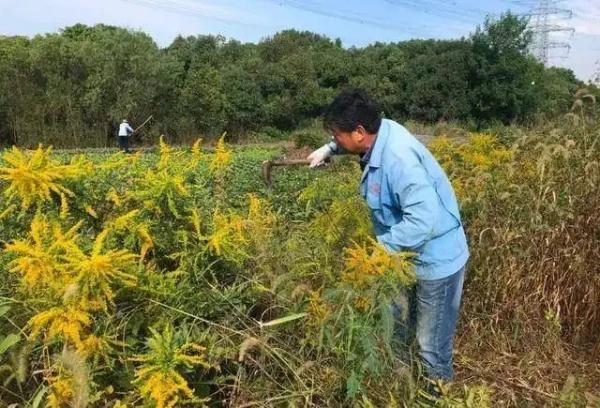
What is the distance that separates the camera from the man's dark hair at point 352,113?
8.63 ft

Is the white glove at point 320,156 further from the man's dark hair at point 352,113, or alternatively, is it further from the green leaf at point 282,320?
the green leaf at point 282,320

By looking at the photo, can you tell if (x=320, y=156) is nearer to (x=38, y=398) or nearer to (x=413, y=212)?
(x=413, y=212)

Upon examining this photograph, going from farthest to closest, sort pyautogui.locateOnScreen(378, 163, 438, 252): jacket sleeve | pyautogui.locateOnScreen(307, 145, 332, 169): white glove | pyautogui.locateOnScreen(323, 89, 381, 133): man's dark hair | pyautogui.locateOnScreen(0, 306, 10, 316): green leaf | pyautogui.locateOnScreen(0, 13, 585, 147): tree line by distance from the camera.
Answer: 1. pyautogui.locateOnScreen(0, 13, 585, 147): tree line
2. pyautogui.locateOnScreen(307, 145, 332, 169): white glove
3. pyautogui.locateOnScreen(323, 89, 381, 133): man's dark hair
4. pyautogui.locateOnScreen(378, 163, 438, 252): jacket sleeve
5. pyautogui.locateOnScreen(0, 306, 10, 316): green leaf

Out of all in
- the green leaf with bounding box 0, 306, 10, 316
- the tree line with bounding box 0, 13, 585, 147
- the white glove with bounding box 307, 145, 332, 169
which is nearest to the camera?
the green leaf with bounding box 0, 306, 10, 316

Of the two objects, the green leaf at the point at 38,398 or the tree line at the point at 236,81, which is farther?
the tree line at the point at 236,81

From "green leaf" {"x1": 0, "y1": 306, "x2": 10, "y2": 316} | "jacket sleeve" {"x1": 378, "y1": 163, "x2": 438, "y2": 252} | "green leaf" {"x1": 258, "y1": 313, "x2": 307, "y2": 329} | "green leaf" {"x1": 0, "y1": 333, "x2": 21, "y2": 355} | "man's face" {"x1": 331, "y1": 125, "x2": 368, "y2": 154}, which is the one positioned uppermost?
"man's face" {"x1": 331, "y1": 125, "x2": 368, "y2": 154}

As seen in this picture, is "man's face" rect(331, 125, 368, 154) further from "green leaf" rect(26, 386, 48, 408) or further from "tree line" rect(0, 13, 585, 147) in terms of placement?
"tree line" rect(0, 13, 585, 147)

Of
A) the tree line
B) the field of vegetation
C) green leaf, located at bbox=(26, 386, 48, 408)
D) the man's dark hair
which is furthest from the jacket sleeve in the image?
the tree line

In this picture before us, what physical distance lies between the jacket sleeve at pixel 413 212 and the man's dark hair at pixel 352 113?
0.25 meters

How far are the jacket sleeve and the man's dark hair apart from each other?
0.25 meters

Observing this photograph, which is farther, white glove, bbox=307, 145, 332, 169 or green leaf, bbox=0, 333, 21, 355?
white glove, bbox=307, 145, 332, 169

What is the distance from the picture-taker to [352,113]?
2.63 m

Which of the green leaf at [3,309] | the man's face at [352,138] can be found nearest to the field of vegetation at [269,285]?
the green leaf at [3,309]

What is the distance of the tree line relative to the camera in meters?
24.8
